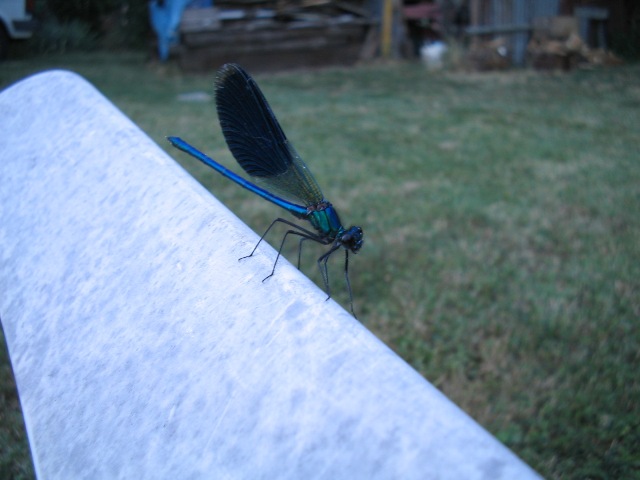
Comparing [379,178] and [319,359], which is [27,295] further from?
[379,178]

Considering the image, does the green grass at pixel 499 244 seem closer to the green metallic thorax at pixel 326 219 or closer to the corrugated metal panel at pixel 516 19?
the green metallic thorax at pixel 326 219

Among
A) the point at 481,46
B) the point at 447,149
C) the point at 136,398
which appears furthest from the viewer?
the point at 481,46

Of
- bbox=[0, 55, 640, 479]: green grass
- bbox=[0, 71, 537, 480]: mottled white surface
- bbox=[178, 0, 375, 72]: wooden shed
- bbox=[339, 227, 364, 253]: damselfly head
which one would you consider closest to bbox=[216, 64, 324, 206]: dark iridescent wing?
bbox=[339, 227, 364, 253]: damselfly head

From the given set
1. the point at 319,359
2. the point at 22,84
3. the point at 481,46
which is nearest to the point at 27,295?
the point at 319,359

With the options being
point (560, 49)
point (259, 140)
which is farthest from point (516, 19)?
point (259, 140)

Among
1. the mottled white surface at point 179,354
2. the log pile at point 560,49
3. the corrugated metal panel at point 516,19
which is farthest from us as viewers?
the corrugated metal panel at point 516,19

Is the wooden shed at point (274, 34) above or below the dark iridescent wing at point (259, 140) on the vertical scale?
below

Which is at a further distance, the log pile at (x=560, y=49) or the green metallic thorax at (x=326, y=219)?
the log pile at (x=560, y=49)

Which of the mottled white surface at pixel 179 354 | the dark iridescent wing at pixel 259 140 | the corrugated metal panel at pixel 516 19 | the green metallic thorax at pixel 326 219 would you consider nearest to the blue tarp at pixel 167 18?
the corrugated metal panel at pixel 516 19
